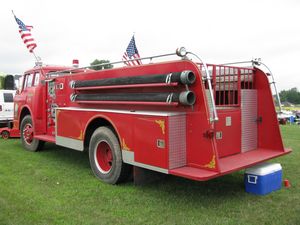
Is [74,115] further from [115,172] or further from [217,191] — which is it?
[217,191]

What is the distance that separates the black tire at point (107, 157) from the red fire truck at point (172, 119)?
17mm

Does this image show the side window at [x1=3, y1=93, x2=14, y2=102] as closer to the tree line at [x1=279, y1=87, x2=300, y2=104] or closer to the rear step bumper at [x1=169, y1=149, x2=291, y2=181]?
the rear step bumper at [x1=169, y1=149, x2=291, y2=181]

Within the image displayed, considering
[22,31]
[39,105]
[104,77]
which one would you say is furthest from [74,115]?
[22,31]

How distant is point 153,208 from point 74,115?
9.09 feet

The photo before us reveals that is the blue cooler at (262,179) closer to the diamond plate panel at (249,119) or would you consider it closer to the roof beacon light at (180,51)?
the diamond plate panel at (249,119)

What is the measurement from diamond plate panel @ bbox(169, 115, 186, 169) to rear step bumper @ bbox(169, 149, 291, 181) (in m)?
0.10

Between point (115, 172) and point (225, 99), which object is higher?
point (225, 99)

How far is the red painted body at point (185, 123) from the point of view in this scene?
15.2ft

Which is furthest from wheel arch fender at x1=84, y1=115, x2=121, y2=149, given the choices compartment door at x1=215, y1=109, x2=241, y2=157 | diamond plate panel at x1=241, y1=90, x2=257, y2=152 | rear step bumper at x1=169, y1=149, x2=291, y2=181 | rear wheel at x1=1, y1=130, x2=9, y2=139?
rear wheel at x1=1, y1=130, x2=9, y2=139

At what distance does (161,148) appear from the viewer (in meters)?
4.70

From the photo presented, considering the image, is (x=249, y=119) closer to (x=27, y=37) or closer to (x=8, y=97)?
(x=27, y=37)

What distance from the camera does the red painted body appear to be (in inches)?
183

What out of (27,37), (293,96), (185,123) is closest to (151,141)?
(185,123)

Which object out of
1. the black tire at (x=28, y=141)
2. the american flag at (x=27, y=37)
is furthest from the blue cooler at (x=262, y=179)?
the american flag at (x=27, y=37)
